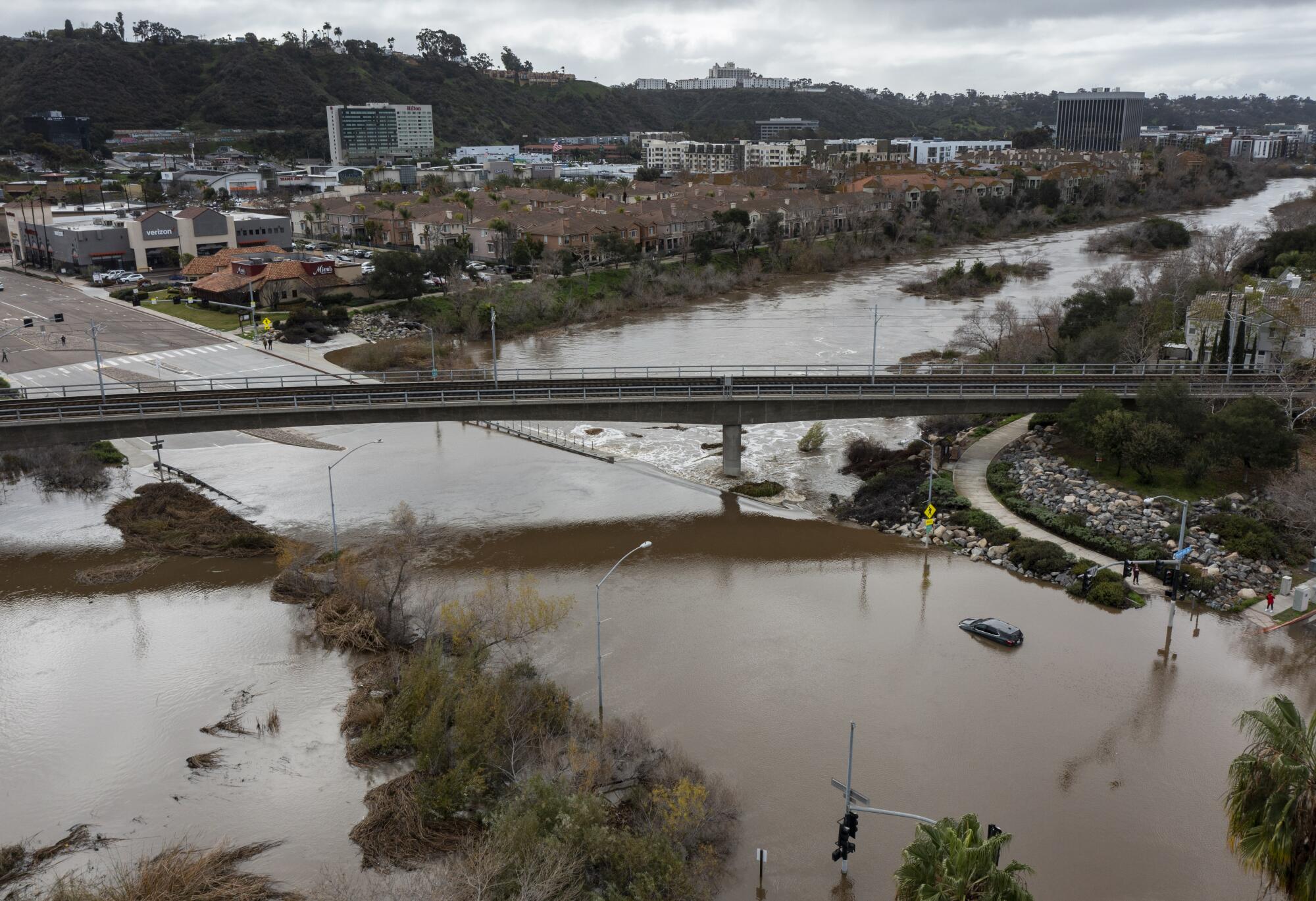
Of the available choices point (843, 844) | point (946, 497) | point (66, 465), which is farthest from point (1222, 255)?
point (66, 465)

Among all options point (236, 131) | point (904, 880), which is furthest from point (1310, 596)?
point (236, 131)

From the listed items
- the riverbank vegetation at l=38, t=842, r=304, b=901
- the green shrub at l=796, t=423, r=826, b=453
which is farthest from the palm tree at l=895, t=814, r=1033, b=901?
the green shrub at l=796, t=423, r=826, b=453

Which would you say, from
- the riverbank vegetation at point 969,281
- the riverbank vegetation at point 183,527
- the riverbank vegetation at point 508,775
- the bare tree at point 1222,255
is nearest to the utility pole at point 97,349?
the riverbank vegetation at point 183,527

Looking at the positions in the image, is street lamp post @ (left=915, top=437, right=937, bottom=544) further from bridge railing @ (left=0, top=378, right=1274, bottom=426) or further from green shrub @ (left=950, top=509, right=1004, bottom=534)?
bridge railing @ (left=0, top=378, right=1274, bottom=426)

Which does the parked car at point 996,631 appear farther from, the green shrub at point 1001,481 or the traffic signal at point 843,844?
the traffic signal at point 843,844

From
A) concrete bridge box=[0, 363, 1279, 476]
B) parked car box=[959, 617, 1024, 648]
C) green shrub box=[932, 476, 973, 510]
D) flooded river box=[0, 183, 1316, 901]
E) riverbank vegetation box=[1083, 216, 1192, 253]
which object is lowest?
flooded river box=[0, 183, 1316, 901]

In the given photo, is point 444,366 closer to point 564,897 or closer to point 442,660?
point 442,660
